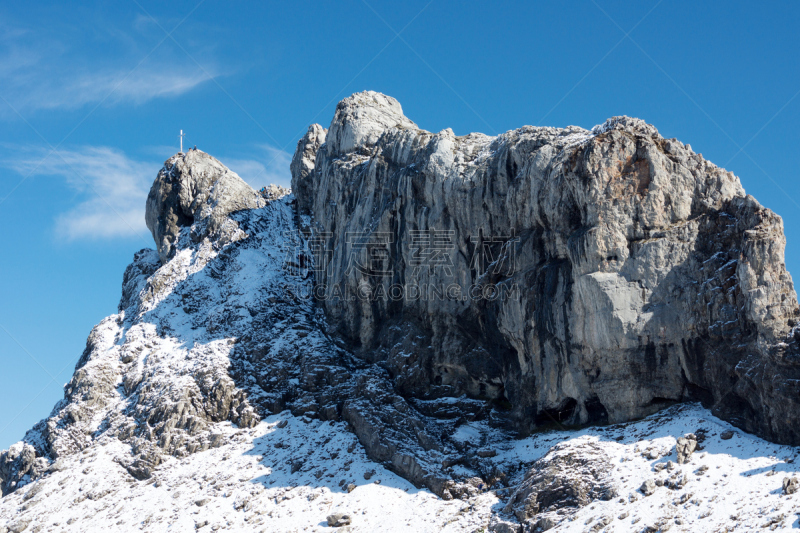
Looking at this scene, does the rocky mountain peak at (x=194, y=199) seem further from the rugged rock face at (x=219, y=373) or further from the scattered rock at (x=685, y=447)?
the scattered rock at (x=685, y=447)

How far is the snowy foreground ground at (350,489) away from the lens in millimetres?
35938

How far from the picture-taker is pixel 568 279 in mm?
47625

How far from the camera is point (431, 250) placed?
2206 inches

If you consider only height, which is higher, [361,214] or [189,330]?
[361,214]

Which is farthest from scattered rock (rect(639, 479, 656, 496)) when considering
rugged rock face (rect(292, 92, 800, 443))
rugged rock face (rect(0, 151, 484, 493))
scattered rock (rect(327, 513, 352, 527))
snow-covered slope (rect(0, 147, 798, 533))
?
scattered rock (rect(327, 513, 352, 527))

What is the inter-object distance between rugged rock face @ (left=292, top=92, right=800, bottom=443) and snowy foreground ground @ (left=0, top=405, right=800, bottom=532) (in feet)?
7.79

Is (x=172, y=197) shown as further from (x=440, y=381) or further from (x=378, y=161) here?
(x=440, y=381)

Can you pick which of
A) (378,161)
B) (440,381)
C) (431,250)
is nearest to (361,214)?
(378,161)

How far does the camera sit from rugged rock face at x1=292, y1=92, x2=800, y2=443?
41.6m

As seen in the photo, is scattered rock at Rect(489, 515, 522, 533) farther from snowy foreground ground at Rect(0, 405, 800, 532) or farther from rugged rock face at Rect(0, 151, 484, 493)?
rugged rock face at Rect(0, 151, 484, 493)

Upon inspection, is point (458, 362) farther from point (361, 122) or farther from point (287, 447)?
point (361, 122)

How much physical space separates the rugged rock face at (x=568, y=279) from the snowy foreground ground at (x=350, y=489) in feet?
7.79

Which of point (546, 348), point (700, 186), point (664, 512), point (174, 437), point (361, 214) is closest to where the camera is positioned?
point (664, 512)

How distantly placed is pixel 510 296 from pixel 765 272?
50.7 feet
